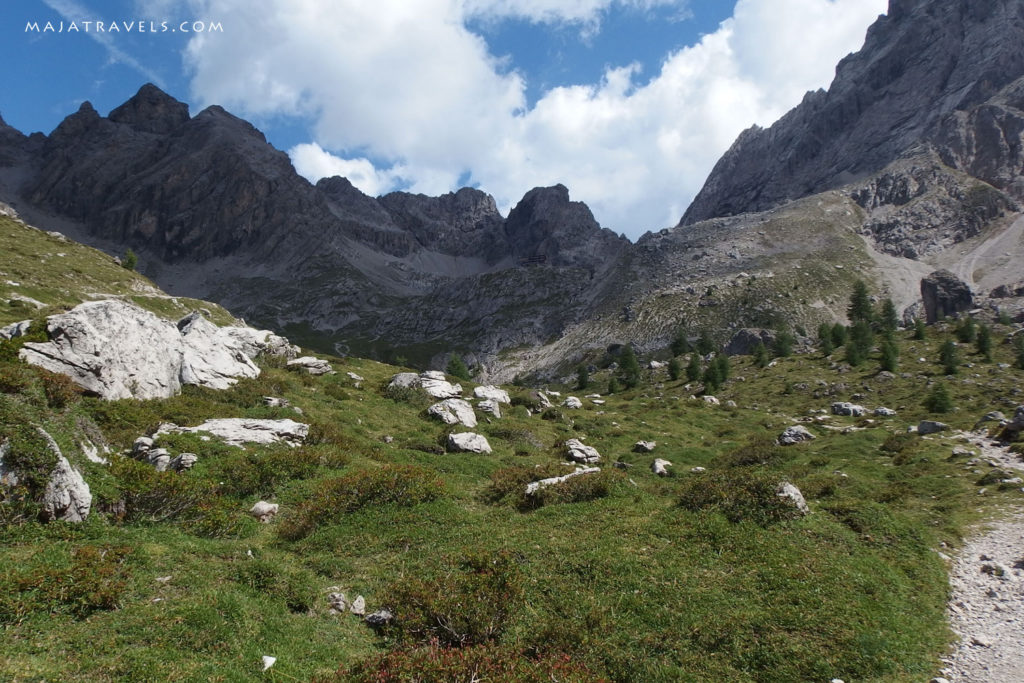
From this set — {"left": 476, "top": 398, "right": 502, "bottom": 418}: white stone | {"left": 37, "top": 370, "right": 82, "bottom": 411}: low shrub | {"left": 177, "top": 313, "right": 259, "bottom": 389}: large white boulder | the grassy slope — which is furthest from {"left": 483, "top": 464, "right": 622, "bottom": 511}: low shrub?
{"left": 177, "top": 313, "right": 259, "bottom": 389}: large white boulder

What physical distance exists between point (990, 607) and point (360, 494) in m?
19.8

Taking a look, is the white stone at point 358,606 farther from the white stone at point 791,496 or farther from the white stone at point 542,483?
the white stone at point 791,496

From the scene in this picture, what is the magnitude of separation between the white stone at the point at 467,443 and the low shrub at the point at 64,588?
1866 cm

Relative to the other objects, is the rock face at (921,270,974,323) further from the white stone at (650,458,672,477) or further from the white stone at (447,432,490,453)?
the white stone at (447,432,490,453)

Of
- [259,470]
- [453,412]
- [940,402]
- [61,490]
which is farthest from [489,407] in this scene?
[940,402]

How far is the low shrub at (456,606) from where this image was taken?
38.3ft

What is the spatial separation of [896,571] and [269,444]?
2447 cm

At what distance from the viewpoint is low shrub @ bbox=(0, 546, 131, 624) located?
31.0 ft

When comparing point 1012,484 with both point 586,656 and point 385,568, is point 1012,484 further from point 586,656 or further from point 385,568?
point 385,568

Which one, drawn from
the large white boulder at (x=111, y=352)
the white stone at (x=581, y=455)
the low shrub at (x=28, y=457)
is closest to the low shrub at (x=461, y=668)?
the low shrub at (x=28, y=457)

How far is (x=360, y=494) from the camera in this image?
62.0ft

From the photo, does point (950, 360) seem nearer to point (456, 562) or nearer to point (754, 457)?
point (754, 457)

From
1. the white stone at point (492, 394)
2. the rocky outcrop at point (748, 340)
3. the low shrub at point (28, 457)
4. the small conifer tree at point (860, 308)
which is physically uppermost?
the small conifer tree at point (860, 308)

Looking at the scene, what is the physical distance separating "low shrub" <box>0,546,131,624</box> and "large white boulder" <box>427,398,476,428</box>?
2377 cm
